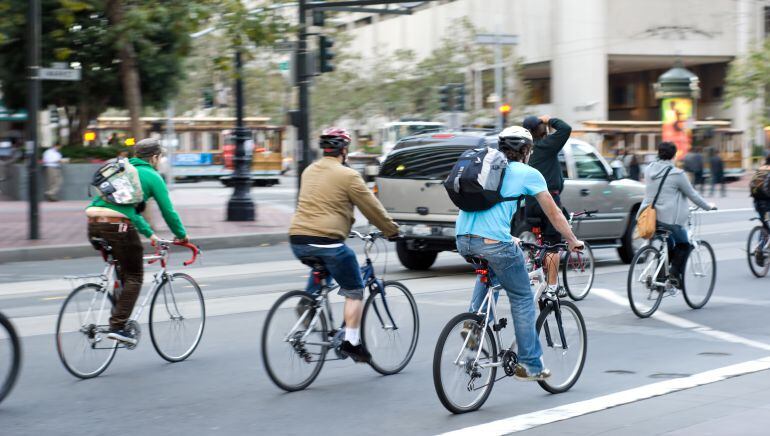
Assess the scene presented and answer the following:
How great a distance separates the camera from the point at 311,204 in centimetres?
695

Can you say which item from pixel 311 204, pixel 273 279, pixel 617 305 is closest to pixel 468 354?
pixel 311 204

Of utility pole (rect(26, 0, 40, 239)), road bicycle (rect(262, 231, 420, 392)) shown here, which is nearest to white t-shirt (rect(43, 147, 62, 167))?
utility pole (rect(26, 0, 40, 239))

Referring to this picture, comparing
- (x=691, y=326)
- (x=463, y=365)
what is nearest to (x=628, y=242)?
(x=691, y=326)

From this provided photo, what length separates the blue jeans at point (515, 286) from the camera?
627 cm

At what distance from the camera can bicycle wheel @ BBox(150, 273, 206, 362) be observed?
25.8 ft

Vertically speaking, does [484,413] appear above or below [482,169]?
below

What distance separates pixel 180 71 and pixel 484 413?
93.5 ft

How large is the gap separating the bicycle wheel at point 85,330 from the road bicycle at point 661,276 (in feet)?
16.4

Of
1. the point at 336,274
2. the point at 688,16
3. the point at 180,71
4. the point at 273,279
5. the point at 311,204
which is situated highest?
the point at 688,16

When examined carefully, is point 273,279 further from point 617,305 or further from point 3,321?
point 3,321

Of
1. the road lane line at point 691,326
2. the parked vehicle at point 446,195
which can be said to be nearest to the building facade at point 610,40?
the parked vehicle at point 446,195

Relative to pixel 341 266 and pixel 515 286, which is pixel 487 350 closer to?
pixel 515 286

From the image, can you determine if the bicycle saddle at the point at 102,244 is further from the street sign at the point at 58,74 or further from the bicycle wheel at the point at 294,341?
the street sign at the point at 58,74

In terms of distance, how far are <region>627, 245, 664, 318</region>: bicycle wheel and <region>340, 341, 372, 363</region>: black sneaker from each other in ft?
12.5
